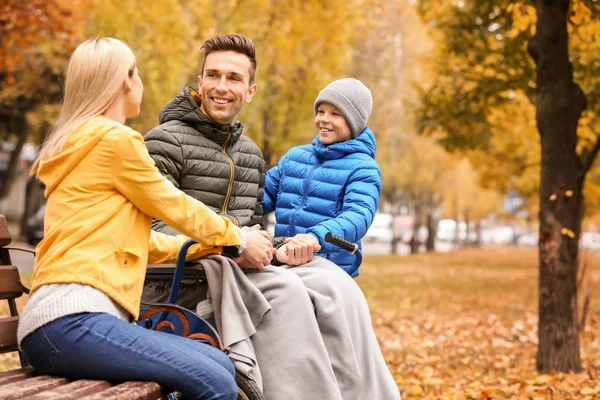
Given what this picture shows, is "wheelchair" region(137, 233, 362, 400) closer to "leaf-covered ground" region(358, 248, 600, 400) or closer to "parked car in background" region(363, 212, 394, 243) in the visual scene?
"leaf-covered ground" region(358, 248, 600, 400)

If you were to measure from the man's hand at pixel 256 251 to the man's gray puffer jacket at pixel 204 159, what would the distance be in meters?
0.55

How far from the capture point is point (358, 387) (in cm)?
364

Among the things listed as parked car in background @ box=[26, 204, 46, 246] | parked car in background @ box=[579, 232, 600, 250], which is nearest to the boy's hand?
parked car in background @ box=[579, 232, 600, 250]

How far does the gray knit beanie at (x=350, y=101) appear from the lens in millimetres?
4242

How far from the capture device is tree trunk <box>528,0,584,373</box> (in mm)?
7586

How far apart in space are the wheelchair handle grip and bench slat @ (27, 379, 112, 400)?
1241mm

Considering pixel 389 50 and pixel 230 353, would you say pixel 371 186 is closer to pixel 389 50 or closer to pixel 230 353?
pixel 230 353

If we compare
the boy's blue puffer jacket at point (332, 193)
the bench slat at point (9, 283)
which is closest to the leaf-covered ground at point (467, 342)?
the boy's blue puffer jacket at point (332, 193)

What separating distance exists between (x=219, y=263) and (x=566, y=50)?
5.16 metres

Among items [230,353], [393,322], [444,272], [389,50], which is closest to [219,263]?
[230,353]

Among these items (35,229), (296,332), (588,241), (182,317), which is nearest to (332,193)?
(296,332)

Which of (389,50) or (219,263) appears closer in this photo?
(219,263)

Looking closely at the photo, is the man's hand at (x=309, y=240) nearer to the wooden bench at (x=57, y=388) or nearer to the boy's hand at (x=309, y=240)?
the boy's hand at (x=309, y=240)

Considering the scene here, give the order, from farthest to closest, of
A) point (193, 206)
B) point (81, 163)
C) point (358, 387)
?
point (358, 387) < point (193, 206) < point (81, 163)
